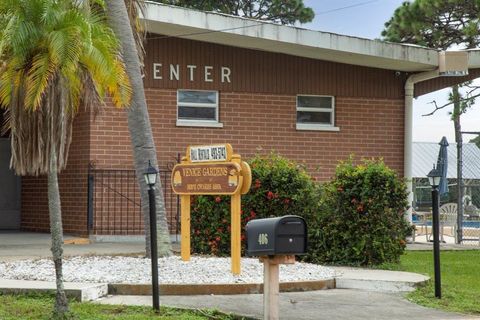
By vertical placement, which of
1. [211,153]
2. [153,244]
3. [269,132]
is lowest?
[153,244]

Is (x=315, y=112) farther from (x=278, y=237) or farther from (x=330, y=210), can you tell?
(x=278, y=237)

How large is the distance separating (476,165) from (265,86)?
18.3 metres

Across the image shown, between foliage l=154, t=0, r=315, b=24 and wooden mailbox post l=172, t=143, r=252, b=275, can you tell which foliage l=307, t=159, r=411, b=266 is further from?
foliage l=154, t=0, r=315, b=24

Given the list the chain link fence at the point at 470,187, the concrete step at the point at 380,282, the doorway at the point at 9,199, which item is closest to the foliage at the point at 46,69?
the concrete step at the point at 380,282

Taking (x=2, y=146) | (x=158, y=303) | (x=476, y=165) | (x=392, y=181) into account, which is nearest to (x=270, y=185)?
(x=392, y=181)

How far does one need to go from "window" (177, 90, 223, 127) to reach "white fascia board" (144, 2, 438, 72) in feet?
4.12

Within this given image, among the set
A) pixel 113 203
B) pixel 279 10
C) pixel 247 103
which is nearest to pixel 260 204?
pixel 113 203

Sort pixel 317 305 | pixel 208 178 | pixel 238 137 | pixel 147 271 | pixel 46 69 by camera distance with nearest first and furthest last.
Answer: pixel 46 69, pixel 317 305, pixel 147 271, pixel 208 178, pixel 238 137

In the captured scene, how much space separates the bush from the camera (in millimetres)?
15164

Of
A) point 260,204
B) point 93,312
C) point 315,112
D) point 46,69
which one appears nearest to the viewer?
point 46,69

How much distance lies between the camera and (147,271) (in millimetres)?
12508

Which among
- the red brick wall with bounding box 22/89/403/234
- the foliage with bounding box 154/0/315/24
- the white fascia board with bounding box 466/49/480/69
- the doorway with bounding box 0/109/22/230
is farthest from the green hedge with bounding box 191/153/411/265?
the foliage with bounding box 154/0/315/24

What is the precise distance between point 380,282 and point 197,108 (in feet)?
30.5

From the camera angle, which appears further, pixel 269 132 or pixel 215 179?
pixel 269 132
